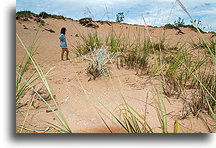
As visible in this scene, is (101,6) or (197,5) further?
(101,6)

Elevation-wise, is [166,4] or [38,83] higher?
[166,4]

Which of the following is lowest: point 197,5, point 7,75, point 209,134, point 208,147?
point 208,147

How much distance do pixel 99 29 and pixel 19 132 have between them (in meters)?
2.16

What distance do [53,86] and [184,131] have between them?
1036 millimetres

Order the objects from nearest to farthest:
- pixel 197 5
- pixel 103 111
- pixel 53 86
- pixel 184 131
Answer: pixel 184 131, pixel 103 111, pixel 197 5, pixel 53 86

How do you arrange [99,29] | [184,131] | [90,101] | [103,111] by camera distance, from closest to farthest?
[184,131] < [103,111] < [90,101] < [99,29]

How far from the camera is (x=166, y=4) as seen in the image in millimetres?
1374

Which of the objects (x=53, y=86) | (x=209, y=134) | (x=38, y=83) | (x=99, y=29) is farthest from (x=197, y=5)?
(x=99, y=29)

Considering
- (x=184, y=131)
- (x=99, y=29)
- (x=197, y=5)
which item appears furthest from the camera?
(x=99, y=29)

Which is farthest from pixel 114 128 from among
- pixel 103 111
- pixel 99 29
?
pixel 99 29

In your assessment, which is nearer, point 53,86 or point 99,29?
point 53,86

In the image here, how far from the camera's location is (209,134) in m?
0.96

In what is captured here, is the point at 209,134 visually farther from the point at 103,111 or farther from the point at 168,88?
the point at 103,111

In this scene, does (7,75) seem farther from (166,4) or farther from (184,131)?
(166,4)
